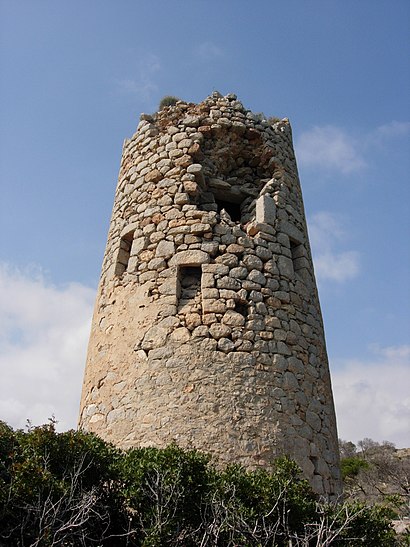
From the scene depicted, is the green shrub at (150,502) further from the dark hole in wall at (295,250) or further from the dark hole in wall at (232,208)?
the dark hole in wall at (232,208)

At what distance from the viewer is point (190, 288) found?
22.7 feet

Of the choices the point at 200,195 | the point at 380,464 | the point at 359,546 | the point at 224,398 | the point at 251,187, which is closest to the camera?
the point at 359,546

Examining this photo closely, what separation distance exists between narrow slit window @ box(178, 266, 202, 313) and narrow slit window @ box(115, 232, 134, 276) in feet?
3.76

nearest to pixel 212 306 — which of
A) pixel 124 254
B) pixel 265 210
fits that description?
pixel 265 210

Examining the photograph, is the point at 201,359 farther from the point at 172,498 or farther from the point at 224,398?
the point at 172,498

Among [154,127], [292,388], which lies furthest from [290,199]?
[292,388]

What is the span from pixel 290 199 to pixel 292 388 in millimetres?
3013

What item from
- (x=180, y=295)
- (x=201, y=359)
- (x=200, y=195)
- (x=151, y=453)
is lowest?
(x=151, y=453)

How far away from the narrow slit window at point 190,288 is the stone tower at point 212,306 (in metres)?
0.02

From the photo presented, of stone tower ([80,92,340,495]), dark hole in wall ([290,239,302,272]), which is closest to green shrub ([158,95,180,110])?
stone tower ([80,92,340,495])

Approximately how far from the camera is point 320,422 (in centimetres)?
681

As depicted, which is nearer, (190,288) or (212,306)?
(212,306)

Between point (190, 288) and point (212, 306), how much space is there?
0.45 metres

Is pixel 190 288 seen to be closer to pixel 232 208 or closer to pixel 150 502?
pixel 232 208
